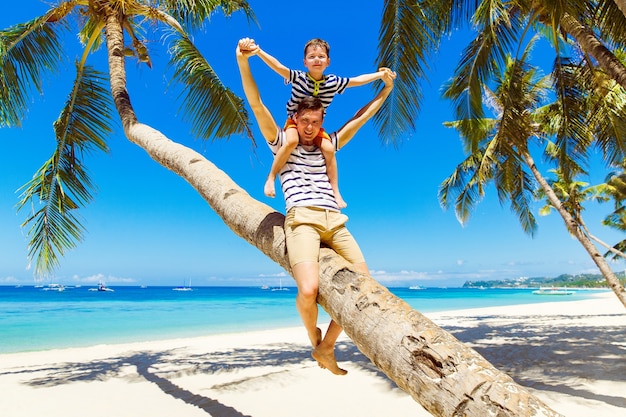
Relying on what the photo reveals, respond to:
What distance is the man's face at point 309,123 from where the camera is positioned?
2375 millimetres

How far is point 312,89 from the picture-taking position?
2.48m

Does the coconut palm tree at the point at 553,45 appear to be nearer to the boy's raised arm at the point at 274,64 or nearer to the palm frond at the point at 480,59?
the palm frond at the point at 480,59

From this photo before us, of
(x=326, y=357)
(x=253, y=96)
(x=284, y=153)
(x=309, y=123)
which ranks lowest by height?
(x=326, y=357)

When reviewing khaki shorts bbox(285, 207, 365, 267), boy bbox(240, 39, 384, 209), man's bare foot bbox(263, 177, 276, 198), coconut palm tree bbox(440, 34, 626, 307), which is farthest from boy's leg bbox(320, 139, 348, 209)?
coconut palm tree bbox(440, 34, 626, 307)

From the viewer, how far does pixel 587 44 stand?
592 centimetres

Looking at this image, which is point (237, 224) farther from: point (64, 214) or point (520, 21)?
point (520, 21)

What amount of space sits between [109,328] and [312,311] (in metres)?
25.3

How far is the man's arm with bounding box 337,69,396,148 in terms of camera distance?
8.39 ft

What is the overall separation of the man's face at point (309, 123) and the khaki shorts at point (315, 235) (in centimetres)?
45

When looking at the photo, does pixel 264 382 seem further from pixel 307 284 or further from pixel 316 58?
pixel 316 58

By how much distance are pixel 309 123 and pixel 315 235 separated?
0.66m

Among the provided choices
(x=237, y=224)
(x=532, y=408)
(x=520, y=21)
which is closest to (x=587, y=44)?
(x=520, y=21)

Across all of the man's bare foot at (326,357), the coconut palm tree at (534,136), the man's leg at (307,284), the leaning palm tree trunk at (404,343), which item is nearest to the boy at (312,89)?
the leaning palm tree trunk at (404,343)

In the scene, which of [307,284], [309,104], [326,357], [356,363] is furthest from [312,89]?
[356,363]
